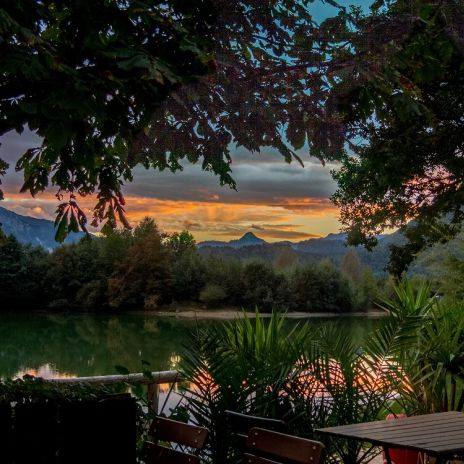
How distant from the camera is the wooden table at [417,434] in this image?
286cm

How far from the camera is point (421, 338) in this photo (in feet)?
16.8

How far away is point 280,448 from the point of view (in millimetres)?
2570

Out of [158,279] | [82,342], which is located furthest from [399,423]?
[158,279]

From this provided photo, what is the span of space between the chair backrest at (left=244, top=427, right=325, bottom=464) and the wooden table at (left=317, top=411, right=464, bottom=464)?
0.49 metres

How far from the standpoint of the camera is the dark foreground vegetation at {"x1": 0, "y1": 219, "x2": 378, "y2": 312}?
26.4 metres

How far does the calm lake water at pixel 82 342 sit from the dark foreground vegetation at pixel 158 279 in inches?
34.8

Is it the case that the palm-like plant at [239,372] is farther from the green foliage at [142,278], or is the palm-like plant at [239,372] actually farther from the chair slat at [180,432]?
the green foliage at [142,278]

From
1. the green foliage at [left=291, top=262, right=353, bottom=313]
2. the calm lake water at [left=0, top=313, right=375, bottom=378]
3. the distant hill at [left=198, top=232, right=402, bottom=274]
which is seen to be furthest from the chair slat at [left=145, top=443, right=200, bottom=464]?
the green foliage at [left=291, top=262, right=353, bottom=313]

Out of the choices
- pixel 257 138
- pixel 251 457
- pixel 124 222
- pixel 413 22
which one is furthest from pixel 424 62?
pixel 251 457

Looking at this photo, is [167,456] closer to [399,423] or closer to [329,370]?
[399,423]

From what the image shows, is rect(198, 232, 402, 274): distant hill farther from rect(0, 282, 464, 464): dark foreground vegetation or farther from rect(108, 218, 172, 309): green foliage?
rect(0, 282, 464, 464): dark foreground vegetation

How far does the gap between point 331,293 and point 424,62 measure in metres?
23.2

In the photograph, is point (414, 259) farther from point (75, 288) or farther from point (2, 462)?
point (75, 288)

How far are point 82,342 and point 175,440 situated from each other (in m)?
24.5
